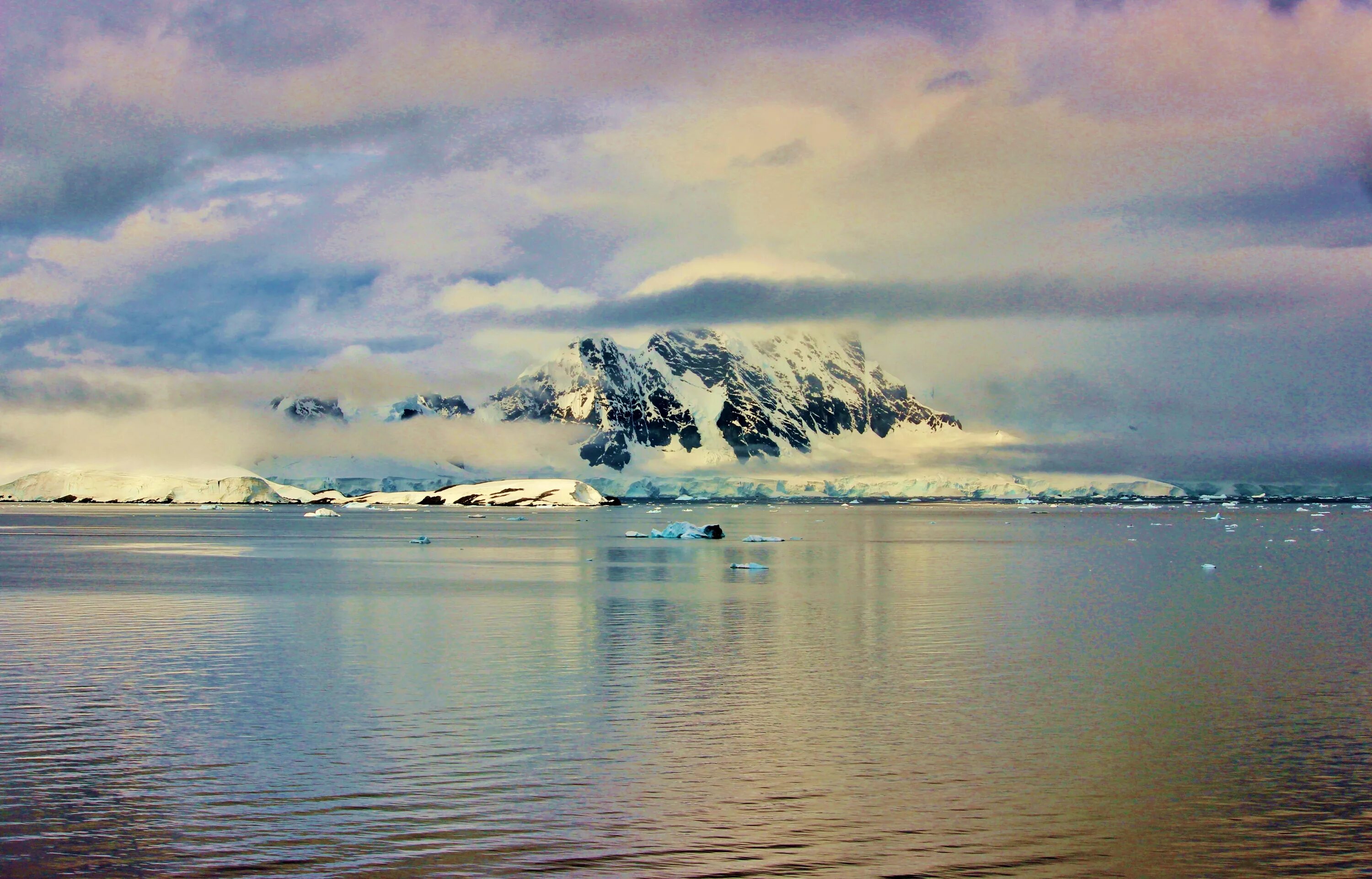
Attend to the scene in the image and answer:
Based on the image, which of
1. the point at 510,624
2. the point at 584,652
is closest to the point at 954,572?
the point at 510,624

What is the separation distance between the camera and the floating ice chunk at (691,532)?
12575 cm

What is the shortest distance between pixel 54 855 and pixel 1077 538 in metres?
128

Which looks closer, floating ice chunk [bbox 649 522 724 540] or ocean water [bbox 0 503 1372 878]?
ocean water [bbox 0 503 1372 878]

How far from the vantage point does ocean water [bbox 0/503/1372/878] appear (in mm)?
18094

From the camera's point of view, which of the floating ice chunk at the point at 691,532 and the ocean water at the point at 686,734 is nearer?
the ocean water at the point at 686,734

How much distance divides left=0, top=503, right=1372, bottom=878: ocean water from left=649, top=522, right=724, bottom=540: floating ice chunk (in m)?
64.7

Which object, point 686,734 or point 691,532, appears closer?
point 686,734

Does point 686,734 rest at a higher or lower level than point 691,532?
lower

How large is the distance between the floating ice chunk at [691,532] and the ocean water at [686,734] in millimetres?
64677

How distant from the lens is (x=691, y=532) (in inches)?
4956

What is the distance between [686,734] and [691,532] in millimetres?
99647

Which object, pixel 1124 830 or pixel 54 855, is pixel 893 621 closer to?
pixel 1124 830

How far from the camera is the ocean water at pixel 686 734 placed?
18.1m

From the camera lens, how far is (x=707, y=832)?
62.0 feet
